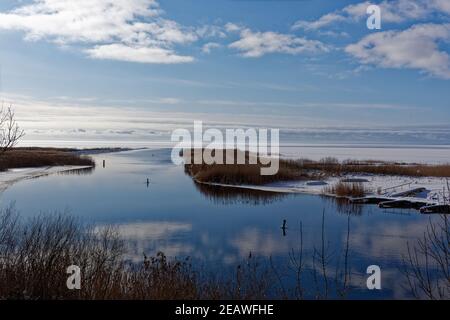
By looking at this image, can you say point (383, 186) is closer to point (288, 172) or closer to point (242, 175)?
point (288, 172)

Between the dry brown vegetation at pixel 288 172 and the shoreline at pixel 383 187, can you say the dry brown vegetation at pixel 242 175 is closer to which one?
the dry brown vegetation at pixel 288 172

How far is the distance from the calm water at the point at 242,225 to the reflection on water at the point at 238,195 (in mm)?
54

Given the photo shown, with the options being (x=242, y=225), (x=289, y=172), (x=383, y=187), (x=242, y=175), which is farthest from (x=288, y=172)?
(x=242, y=225)

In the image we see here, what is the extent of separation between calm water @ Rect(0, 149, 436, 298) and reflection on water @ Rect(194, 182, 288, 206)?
0.05 metres

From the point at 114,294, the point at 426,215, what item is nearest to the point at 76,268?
the point at 114,294

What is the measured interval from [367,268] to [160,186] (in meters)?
19.3

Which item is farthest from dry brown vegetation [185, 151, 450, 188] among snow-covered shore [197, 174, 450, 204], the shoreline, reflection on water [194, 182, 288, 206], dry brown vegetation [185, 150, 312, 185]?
reflection on water [194, 182, 288, 206]

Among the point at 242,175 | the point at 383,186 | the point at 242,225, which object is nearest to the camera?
the point at 242,225

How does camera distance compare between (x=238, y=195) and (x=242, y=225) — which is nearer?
(x=242, y=225)

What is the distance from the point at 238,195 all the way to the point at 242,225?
781cm

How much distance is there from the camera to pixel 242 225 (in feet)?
53.8
